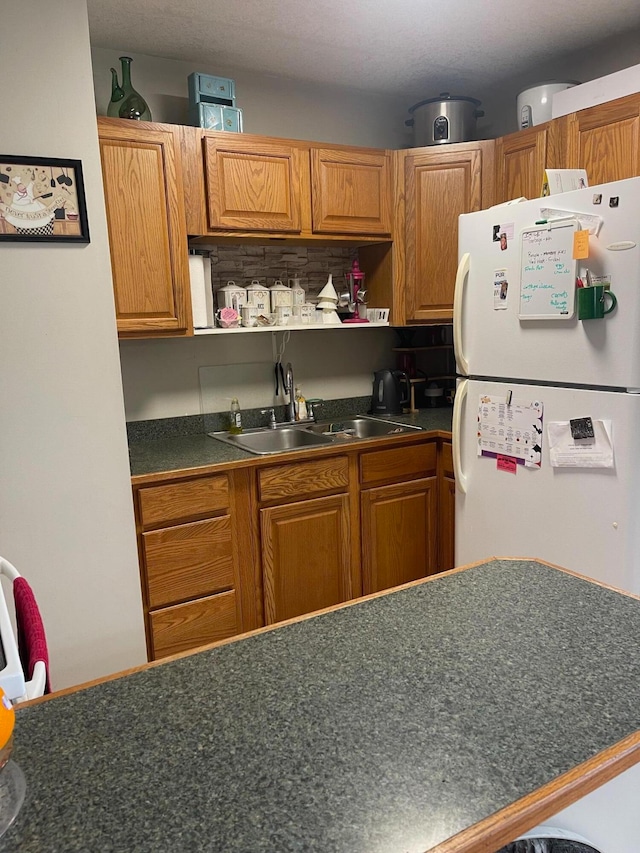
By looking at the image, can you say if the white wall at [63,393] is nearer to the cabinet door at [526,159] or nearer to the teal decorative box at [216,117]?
the teal decorative box at [216,117]

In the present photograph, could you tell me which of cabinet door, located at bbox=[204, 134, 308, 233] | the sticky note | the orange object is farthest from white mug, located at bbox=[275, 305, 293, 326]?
the orange object

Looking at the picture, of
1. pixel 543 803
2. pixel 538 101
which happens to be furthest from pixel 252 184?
pixel 543 803

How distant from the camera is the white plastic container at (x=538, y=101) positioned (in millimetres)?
2758

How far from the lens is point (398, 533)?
2936mm

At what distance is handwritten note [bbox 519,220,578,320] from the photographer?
202cm

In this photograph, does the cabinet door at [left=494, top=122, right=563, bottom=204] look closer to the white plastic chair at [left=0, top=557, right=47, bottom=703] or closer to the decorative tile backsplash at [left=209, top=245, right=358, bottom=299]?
the decorative tile backsplash at [left=209, top=245, right=358, bottom=299]

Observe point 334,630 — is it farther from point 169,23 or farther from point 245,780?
point 169,23

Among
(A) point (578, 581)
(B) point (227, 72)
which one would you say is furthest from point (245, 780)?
(B) point (227, 72)

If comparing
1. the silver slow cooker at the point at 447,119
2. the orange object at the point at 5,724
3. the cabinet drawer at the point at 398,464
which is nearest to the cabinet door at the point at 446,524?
the cabinet drawer at the point at 398,464

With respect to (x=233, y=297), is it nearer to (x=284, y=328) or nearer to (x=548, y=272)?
(x=284, y=328)

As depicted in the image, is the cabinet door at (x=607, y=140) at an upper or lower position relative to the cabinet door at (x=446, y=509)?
upper

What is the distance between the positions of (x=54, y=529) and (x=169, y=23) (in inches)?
77.2

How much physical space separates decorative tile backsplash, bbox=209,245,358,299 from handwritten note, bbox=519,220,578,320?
1.32m

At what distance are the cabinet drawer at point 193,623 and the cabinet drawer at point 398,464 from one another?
2.62ft
